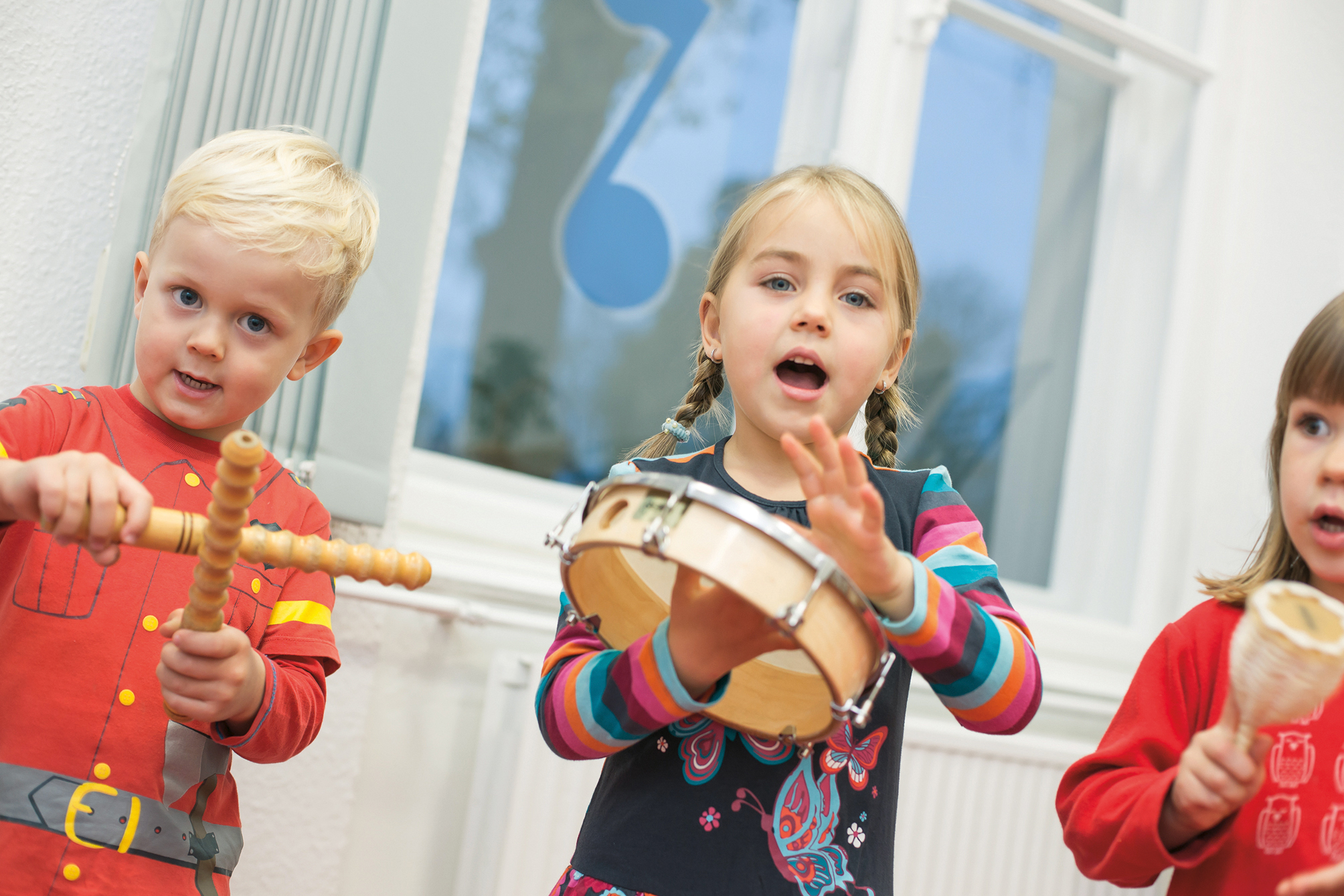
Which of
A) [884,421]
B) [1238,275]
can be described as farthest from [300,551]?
[1238,275]

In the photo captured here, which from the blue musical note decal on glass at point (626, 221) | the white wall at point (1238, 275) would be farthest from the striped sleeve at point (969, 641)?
the white wall at point (1238, 275)

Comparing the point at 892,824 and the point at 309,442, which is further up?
the point at 309,442

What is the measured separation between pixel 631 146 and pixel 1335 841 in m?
1.70

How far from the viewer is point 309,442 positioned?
1.40 meters

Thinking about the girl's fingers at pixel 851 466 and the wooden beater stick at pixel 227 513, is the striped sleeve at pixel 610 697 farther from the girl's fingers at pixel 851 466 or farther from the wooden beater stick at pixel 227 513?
the wooden beater stick at pixel 227 513

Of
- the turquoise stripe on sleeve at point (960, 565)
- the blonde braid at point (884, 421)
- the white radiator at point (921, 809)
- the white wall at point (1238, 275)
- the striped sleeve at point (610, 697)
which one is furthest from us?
the white wall at point (1238, 275)

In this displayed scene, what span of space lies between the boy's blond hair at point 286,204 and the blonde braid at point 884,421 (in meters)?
0.59

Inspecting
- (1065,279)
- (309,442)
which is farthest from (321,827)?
(1065,279)

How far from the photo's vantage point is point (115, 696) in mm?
861

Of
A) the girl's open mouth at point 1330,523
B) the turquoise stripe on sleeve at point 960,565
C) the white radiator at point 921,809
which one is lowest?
the white radiator at point 921,809

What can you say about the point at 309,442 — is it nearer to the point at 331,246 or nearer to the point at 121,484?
the point at 331,246

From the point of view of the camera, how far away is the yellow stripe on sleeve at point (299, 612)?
95cm

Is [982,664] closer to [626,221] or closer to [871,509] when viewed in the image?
[871,509]

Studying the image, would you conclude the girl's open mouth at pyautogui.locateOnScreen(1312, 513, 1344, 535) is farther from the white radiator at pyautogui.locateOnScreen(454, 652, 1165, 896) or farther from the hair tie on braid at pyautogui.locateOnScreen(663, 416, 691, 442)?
the white radiator at pyautogui.locateOnScreen(454, 652, 1165, 896)
